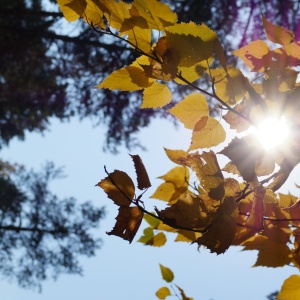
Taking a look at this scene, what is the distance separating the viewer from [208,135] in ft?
1.75

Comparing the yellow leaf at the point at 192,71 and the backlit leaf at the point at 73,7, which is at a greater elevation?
the backlit leaf at the point at 73,7

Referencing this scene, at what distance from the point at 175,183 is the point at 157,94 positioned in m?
0.16

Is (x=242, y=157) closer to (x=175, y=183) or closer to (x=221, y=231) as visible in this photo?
(x=221, y=231)

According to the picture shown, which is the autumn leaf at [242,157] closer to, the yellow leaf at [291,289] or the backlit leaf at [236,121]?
the backlit leaf at [236,121]

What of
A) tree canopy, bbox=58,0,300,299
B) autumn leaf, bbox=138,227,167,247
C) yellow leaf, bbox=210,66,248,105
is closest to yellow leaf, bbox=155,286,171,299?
autumn leaf, bbox=138,227,167,247

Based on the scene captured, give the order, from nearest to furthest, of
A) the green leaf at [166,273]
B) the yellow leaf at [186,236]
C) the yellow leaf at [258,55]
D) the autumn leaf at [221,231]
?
1. the autumn leaf at [221,231]
2. the yellow leaf at [258,55]
3. the yellow leaf at [186,236]
4. the green leaf at [166,273]

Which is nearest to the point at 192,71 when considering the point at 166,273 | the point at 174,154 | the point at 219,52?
the point at 219,52

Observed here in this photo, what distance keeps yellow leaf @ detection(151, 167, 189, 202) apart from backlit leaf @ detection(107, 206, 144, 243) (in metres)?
0.16

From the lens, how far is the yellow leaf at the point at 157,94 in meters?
0.52

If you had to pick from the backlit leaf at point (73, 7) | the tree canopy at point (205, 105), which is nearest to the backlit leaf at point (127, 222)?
the tree canopy at point (205, 105)

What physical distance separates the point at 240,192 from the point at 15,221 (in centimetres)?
872

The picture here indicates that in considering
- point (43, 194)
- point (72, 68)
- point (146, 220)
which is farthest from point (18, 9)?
point (146, 220)

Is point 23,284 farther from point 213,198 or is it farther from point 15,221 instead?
point 213,198

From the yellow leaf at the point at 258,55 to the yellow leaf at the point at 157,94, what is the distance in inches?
4.5
